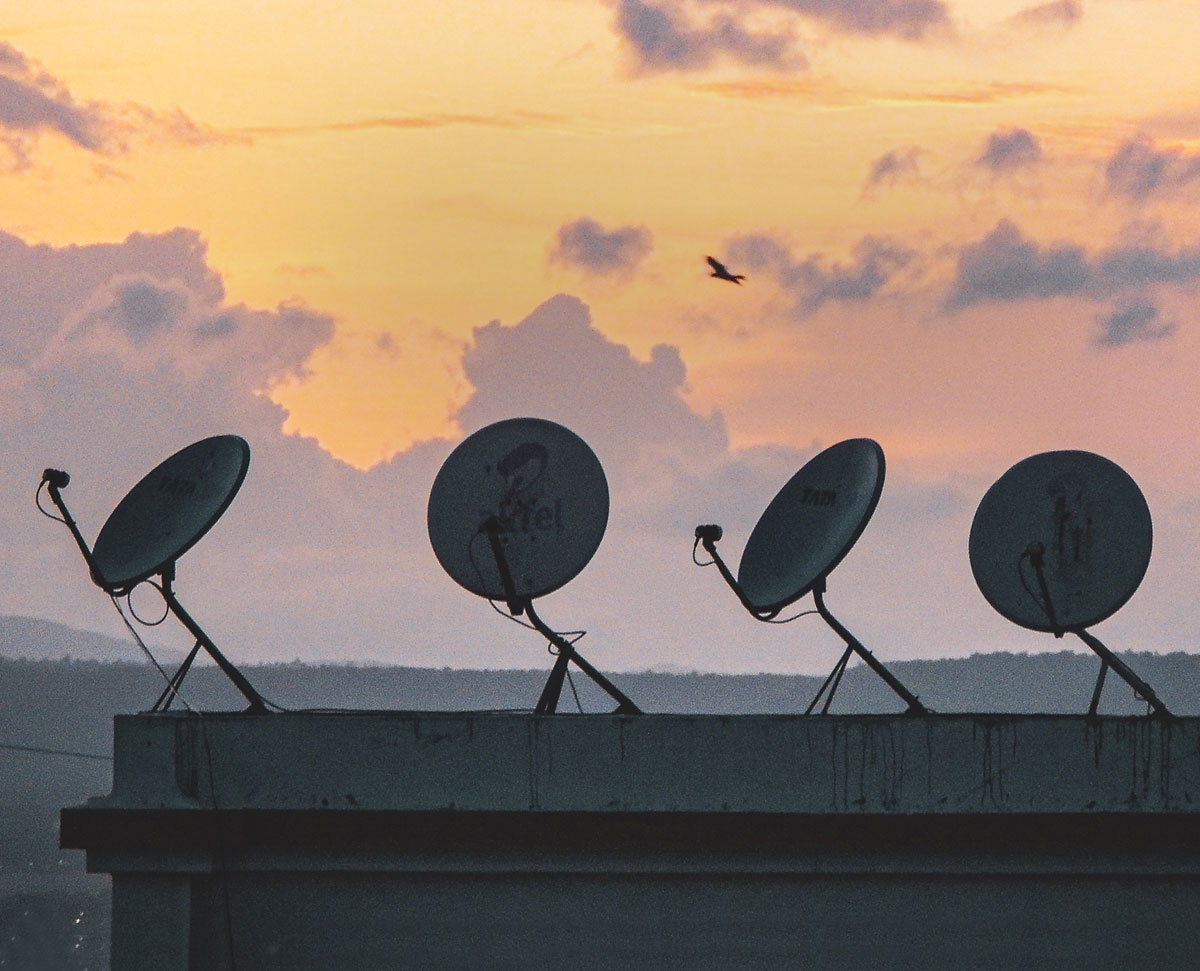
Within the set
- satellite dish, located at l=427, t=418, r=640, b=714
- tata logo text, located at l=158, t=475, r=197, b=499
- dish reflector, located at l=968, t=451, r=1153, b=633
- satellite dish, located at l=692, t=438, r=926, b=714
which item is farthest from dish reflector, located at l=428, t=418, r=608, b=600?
dish reflector, located at l=968, t=451, r=1153, b=633

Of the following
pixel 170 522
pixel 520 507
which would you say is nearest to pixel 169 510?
pixel 170 522

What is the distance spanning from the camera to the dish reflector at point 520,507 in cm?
1489

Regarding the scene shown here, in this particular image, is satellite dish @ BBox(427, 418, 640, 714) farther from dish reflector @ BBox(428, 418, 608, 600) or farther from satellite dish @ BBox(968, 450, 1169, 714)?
satellite dish @ BBox(968, 450, 1169, 714)

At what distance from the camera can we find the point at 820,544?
591 inches

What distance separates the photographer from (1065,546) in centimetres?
1558

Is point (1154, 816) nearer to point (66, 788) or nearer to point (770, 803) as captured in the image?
point (770, 803)

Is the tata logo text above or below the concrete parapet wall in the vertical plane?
above

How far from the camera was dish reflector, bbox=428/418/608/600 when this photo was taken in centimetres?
1489

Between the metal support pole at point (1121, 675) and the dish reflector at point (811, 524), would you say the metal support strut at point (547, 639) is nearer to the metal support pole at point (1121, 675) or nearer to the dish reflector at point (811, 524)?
the dish reflector at point (811, 524)

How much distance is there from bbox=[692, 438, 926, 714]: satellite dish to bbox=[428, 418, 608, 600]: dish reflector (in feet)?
3.95

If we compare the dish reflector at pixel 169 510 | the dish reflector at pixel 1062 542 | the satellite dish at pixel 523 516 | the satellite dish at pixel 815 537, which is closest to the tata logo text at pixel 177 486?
the dish reflector at pixel 169 510

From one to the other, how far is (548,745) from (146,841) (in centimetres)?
310

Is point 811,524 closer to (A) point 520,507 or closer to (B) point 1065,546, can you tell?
(B) point 1065,546

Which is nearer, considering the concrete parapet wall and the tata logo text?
the concrete parapet wall
